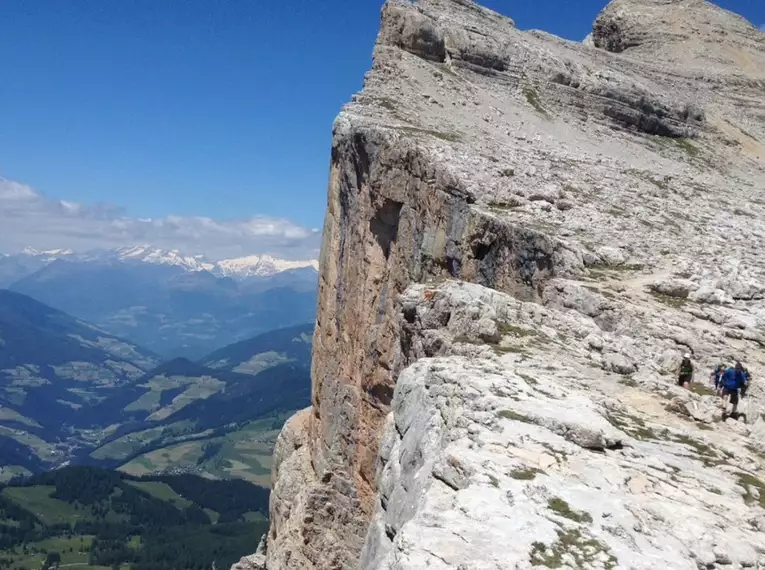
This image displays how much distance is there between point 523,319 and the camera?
18984 mm

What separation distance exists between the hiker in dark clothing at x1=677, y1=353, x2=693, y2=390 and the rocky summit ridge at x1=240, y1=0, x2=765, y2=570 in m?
0.44

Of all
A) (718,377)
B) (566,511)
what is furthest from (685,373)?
(566,511)

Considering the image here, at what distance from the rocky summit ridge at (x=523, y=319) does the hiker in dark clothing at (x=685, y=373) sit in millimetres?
437

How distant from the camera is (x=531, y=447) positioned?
464 inches

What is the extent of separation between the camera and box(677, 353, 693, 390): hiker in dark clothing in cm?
1695

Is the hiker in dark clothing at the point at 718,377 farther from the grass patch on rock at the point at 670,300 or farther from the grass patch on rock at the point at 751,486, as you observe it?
the grass patch on rock at the point at 751,486

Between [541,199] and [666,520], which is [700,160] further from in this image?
[666,520]

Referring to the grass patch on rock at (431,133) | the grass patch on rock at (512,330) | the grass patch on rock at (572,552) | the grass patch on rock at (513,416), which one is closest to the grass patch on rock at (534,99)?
the grass patch on rock at (431,133)

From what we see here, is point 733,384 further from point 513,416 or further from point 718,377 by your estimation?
point 513,416

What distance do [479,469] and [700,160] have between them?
4355cm

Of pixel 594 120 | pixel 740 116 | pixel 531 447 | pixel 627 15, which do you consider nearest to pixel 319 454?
pixel 531 447

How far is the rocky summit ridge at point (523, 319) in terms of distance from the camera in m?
10.4

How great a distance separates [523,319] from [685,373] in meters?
4.48

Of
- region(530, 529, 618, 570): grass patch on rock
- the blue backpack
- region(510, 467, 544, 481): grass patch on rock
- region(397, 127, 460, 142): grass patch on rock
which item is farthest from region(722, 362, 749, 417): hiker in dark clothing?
region(397, 127, 460, 142): grass patch on rock
